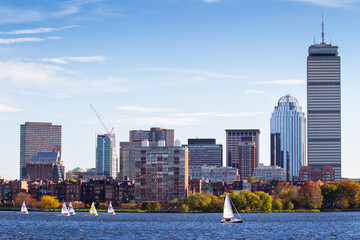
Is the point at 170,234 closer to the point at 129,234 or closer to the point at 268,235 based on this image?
the point at 129,234

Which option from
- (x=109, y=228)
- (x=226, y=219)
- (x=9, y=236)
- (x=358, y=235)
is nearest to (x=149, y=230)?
(x=109, y=228)

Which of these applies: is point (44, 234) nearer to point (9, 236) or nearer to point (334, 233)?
point (9, 236)

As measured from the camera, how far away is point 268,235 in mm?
150875

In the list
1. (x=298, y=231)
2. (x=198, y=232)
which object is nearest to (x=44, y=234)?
(x=198, y=232)

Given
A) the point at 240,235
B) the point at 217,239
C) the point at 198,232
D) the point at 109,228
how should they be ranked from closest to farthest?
1. the point at 217,239
2. the point at 240,235
3. the point at 198,232
4. the point at 109,228

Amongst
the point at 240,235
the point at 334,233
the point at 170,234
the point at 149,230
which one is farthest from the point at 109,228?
the point at 334,233

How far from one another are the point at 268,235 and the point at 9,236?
52905 mm

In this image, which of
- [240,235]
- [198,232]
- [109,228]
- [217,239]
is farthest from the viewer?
[109,228]

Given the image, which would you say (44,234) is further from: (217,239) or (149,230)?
(217,239)

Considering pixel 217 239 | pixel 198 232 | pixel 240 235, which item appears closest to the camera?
pixel 217 239

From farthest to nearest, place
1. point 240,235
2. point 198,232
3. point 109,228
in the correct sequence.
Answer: point 109,228, point 198,232, point 240,235

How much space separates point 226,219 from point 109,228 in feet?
97.2

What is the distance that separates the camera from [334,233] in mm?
158125

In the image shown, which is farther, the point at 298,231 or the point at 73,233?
the point at 298,231
